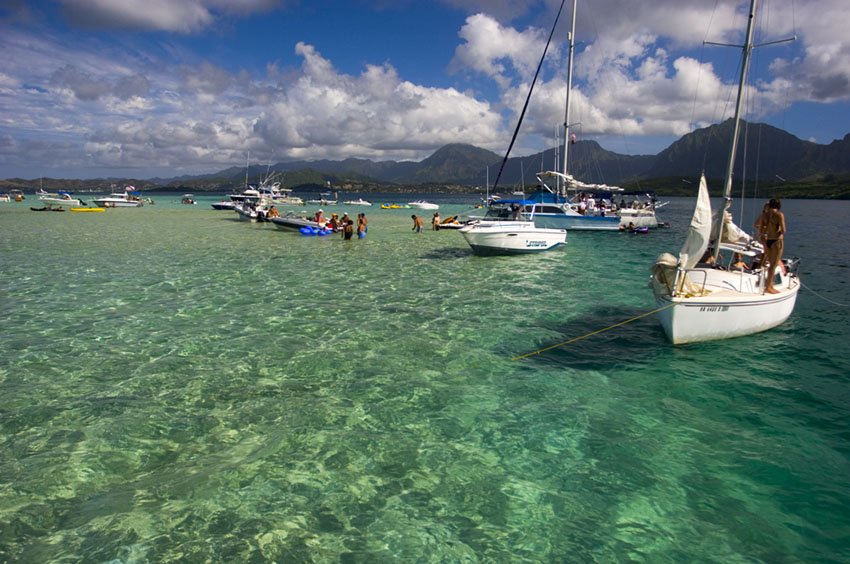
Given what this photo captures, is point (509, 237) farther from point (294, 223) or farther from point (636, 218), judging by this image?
point (636, 218)

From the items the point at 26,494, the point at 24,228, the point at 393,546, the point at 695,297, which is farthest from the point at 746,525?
the point at 24,228

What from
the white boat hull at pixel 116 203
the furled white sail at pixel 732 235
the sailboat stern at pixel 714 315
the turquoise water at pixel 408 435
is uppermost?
the white boat hull at pixel 116 203

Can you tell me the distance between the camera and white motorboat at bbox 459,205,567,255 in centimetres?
2936

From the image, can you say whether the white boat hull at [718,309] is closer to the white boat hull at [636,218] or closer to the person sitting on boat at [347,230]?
the person sitting on boat at [347,230]

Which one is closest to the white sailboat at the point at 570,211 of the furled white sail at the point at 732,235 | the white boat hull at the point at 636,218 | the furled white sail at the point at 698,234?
the white boat hull at the point at 636,218

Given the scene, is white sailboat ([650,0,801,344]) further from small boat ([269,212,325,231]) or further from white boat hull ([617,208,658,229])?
white boat hull ([617,208,658,229])

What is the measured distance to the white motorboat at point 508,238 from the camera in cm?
2936

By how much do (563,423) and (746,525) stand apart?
3127mm

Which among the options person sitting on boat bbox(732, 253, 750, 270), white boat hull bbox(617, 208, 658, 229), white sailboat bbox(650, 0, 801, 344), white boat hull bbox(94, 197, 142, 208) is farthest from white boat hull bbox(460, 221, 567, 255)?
white boat hull bbox(94, 197, 142, 208)

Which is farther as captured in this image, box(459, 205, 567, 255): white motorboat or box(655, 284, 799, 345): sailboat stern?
box(459, 205, 567, 255): white motorboat

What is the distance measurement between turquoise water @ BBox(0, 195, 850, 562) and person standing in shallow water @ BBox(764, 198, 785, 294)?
1.72 meters

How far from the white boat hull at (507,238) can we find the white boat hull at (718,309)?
672 inches

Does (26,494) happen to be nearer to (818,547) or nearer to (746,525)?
(746,525)

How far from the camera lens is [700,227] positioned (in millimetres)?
12133
